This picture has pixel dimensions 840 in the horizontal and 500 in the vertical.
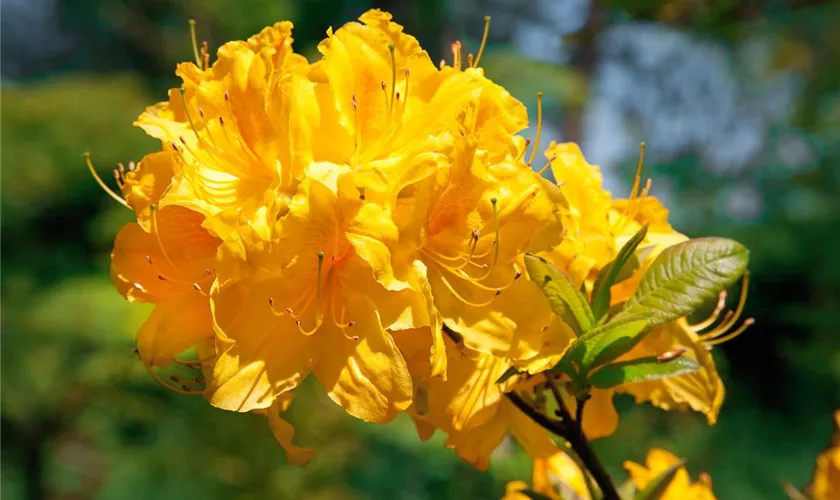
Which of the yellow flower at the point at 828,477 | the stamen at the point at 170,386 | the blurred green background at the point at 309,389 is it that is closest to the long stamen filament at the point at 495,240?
the stamen at the point at 170,386

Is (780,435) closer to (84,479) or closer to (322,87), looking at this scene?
(84,479)

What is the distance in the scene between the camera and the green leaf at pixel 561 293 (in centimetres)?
49

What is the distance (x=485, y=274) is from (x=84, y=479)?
4.22m

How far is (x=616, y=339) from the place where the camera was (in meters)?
0.50

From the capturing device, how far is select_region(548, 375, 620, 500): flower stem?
0.54 metres

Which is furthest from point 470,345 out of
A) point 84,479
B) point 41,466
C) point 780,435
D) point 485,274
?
point 780,435

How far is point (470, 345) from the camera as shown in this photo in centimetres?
50

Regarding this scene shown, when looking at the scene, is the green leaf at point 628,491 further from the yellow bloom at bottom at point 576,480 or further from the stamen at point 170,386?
the stamen at point 170,386

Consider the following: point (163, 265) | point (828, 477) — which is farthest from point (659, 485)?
point (163, 265)

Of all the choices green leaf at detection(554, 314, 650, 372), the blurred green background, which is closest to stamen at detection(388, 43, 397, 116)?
green leaf at detection(554, 314, 650, 372)

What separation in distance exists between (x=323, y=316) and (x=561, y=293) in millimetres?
162

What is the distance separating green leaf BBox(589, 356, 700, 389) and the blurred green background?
1100 mm

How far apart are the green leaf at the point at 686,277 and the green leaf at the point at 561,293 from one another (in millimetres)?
33

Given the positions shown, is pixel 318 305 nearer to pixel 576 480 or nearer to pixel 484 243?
pixel 484 243
